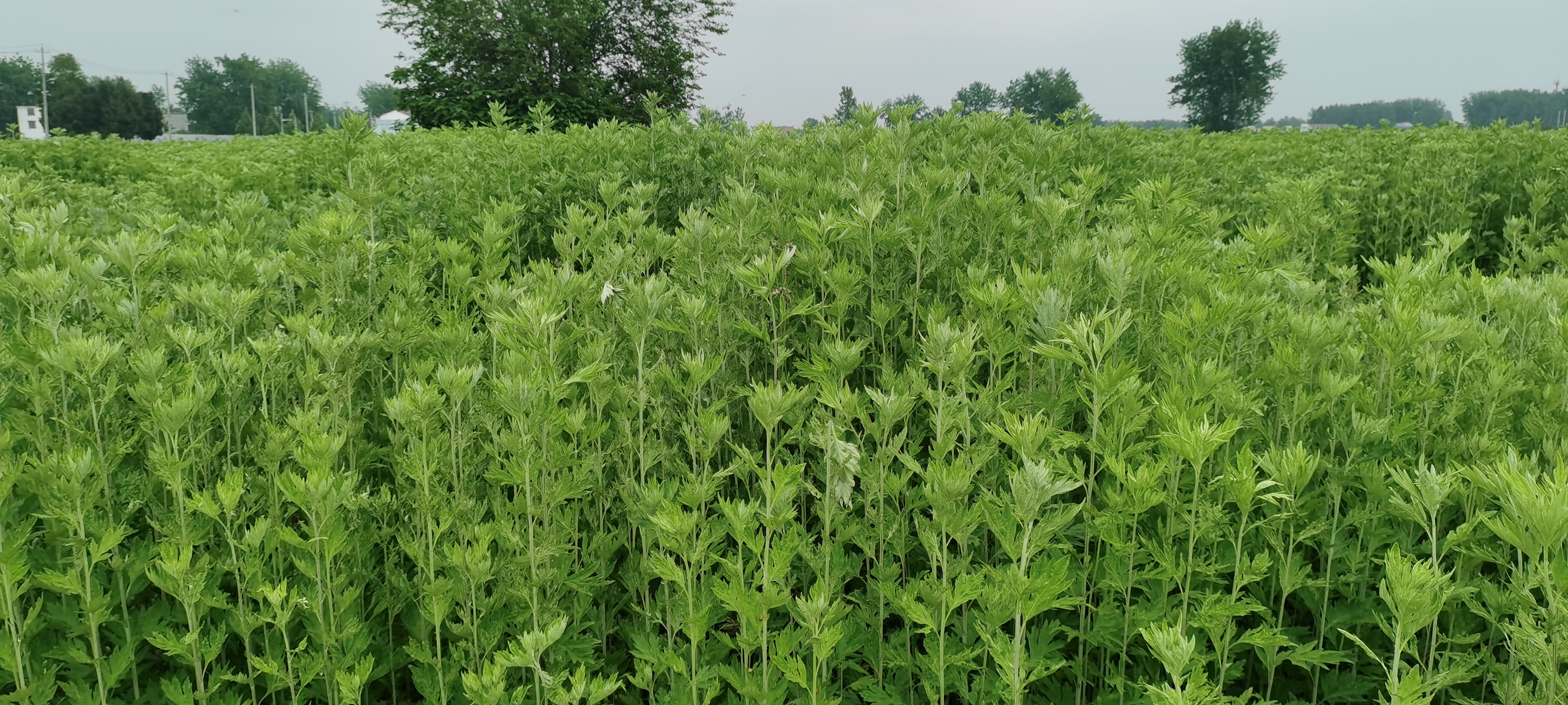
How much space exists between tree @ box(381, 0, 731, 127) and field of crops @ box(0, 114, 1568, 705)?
30.5m

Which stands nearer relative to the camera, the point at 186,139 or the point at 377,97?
the point at 186,139

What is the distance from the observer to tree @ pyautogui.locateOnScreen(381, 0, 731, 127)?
1310 inches

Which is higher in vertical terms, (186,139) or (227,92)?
(227,92)

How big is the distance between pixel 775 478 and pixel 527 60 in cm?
3497

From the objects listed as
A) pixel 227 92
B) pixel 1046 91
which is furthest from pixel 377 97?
pixel 1046 91

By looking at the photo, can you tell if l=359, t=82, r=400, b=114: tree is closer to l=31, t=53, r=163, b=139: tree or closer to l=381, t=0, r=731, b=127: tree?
l=31, t=53, r=163, b=139: tree

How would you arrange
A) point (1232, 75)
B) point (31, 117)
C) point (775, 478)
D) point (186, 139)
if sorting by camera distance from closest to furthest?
point (775, 478), point (186, 139), point (1232, 75), point (31, 117)

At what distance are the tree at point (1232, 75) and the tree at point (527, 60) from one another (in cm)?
6756

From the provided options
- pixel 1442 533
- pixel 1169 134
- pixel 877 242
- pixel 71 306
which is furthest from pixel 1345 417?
pixel 1169 134

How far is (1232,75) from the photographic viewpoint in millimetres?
90812

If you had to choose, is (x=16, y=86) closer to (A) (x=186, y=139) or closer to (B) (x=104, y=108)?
(B) (x=104, y=108)

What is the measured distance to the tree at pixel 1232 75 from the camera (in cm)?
8888

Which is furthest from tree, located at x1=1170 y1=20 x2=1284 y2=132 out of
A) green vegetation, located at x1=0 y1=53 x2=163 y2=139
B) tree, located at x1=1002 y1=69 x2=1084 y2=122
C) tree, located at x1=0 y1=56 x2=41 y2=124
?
tree, located at x1=0 y1=56 x2=41 y2=124

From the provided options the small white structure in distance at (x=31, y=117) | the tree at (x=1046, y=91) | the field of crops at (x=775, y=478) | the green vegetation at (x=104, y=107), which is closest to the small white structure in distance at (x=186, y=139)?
the green vegetation at (x=104, y=107)
